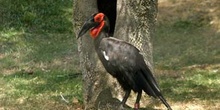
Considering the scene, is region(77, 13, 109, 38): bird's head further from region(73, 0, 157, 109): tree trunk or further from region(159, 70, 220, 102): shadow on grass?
region(159, 70, 220, 102): shadow on grass

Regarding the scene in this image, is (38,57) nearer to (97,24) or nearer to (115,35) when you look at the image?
(115,35)

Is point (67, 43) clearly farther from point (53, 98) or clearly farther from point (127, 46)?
point (127, 46)

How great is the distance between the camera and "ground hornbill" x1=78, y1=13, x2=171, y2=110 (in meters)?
5.27

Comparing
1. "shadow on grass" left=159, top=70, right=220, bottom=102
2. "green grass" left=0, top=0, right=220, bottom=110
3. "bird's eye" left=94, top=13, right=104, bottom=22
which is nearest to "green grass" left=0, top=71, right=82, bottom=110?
"green grass" left=0, top=0, right=220, bottom=110

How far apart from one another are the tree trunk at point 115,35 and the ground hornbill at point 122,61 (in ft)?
2.95

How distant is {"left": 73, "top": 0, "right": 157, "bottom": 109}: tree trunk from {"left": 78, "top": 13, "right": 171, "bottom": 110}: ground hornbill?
2.95 feet

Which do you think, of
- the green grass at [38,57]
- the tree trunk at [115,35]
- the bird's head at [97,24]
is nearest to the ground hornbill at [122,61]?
the bird's head at [97,24]

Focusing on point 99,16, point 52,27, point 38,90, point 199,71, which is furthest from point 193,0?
point 99,16

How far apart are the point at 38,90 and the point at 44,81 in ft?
2.21

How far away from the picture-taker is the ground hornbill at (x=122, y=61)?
527 centimetres

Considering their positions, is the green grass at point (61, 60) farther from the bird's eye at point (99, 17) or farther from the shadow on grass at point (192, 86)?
the bird's eye at point (99, 17)

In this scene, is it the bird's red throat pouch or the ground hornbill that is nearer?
the ground hornbill

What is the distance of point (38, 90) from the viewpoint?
26.0 ft

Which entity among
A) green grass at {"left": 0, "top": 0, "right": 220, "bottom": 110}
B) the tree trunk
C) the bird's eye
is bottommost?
green grass at {"left": 0, "top": 0, "right": 220, "bottom": 110}
